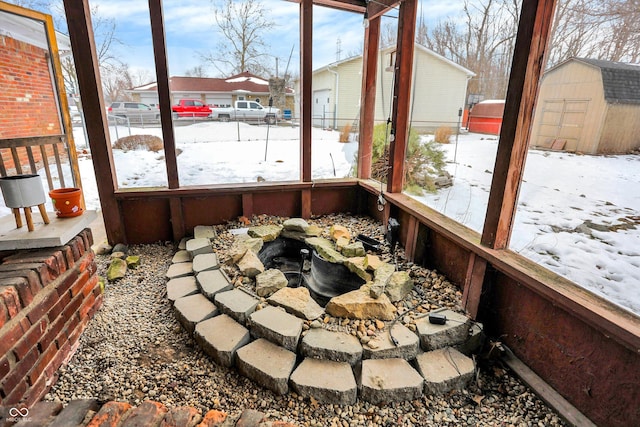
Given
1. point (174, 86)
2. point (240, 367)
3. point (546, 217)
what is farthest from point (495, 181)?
point (174, 86)

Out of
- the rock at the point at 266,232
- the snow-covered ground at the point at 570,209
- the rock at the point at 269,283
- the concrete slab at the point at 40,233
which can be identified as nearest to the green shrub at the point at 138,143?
the rock at the point at 266,232

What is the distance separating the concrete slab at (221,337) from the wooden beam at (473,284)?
1.30 m

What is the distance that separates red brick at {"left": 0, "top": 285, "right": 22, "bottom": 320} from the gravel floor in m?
0.45

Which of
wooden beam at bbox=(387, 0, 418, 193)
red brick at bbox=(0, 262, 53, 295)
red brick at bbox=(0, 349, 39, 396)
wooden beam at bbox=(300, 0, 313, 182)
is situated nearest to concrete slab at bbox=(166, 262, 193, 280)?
red brick at bbox=(0, 262, 53, 295)

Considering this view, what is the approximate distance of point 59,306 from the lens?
1.58 m

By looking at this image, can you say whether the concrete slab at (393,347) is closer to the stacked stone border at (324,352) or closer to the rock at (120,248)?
the stacked stone border at (324,352)

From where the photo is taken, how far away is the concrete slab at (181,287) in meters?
2.04

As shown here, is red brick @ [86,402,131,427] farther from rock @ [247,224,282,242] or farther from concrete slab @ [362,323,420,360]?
rock @ [247,224,282,242]

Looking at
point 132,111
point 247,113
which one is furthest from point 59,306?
point 247,113

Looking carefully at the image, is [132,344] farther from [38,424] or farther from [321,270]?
[321,270]

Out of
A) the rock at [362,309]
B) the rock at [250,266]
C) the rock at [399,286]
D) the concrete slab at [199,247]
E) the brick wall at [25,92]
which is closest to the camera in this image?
the rock at [362,309]

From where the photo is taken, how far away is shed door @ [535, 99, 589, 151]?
54.3 inches

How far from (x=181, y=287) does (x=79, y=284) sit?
1.84 feet

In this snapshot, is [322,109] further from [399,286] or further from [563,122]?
[563,122]
